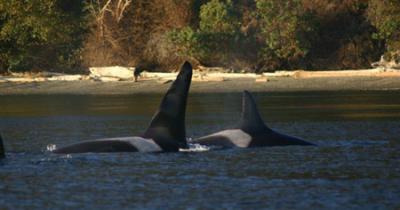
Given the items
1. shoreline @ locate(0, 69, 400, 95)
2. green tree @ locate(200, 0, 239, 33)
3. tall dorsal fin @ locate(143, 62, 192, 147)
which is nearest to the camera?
tall dorsal fin @ locate(143, 62, 192, 147)

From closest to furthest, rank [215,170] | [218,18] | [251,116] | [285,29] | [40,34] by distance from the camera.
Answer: [215,170] < [251,116] < [285,29] < [218,18] < [40,34]

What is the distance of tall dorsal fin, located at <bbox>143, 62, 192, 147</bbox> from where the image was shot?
65.2ft

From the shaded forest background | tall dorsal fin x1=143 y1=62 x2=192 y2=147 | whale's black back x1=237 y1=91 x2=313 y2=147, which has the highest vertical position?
tall dorsal fin x1=143 y1=62 x2=192 y2=147

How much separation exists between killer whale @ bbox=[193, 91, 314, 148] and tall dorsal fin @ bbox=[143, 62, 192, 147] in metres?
1.14

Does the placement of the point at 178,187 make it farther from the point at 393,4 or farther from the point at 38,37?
the point at 38,37

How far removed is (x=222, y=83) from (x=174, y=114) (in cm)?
2411

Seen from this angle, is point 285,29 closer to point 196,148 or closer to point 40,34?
point 40,34

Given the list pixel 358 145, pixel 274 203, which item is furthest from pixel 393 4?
pixel 274 203

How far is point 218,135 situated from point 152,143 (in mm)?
1688

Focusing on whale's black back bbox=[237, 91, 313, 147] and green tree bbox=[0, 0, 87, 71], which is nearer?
whale's black back bbox=[237, 91, 313, 147]

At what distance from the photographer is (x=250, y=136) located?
69.2ft

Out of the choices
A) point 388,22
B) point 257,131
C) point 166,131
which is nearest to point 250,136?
point 257,131

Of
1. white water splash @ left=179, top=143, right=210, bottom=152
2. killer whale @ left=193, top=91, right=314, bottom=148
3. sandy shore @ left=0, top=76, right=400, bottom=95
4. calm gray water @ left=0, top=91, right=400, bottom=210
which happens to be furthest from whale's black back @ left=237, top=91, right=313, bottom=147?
sandy shore @ left=0, top=76, right=400, bottom=95

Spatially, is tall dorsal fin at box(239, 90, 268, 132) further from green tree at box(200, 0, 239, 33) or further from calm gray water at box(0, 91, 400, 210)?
green tree at box(200, 0, 239, 33)
